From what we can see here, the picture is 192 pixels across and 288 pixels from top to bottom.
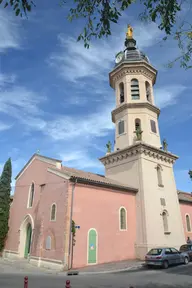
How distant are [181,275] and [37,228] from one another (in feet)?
34.3

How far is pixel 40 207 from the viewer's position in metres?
17.7

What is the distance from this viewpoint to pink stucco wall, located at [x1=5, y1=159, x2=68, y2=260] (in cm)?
1488

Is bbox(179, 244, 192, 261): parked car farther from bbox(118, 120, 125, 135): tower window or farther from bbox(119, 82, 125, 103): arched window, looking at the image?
bbox(119, 82, 125, 103): arched window

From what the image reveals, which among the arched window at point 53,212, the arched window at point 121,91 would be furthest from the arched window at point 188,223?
the arched window at point 53,212

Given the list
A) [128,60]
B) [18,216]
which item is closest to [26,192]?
[18,216]

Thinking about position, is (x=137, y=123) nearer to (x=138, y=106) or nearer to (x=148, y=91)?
(x=138, y=106)

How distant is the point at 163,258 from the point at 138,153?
8.85m

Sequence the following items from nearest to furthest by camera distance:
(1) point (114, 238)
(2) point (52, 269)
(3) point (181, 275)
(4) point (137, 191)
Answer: (3) point (181, 275), (2) point (52, 269), (1) point (114, 238), (4) point (137, 191)

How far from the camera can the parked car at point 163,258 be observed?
45.6ft

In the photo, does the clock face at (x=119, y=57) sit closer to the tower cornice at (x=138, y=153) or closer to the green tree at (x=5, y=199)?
the tower cornice at (x=138, y=153)

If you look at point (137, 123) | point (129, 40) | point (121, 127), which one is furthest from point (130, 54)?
point (121, 127)

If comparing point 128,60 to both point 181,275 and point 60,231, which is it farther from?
point 181,275

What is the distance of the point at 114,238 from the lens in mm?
16672

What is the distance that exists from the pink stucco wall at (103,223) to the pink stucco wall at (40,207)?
1089mm
